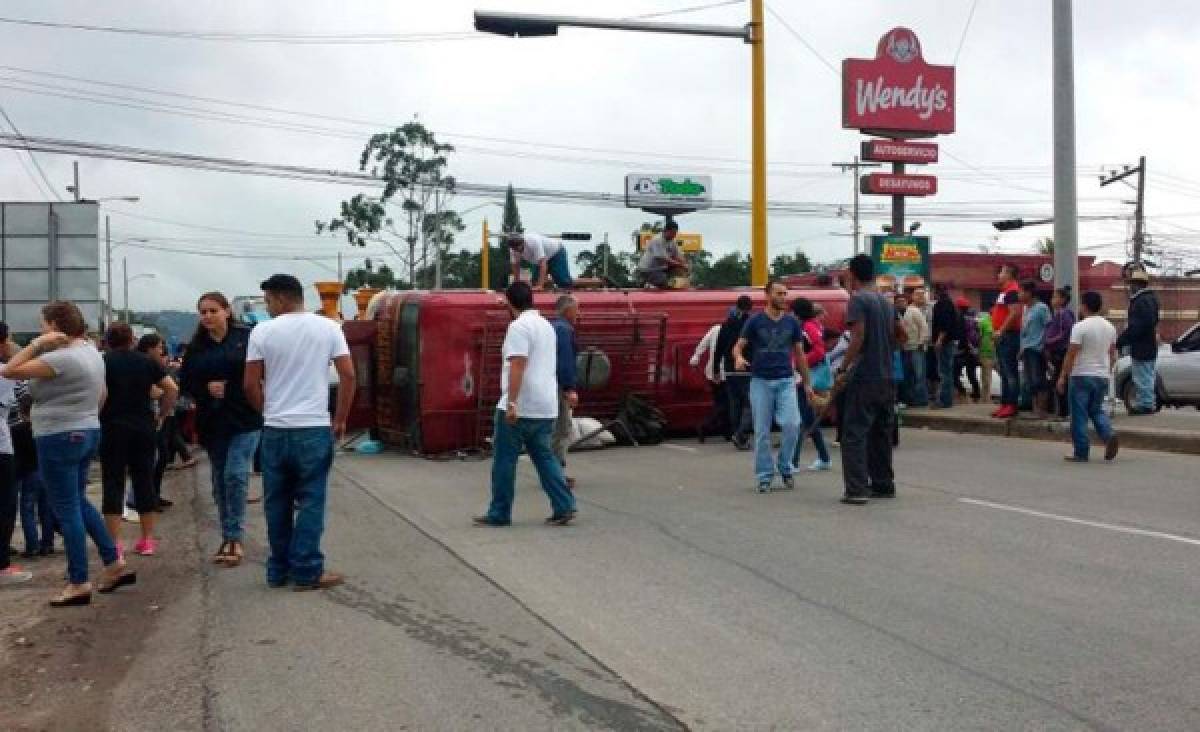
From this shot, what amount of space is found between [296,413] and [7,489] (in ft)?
8.04

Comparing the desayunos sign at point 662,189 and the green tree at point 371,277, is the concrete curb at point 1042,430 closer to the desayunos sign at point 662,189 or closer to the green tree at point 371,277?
the desayunos sign at point 662,189

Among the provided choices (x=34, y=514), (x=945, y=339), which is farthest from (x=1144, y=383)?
(x=34, y=514)

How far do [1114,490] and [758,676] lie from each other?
662cm

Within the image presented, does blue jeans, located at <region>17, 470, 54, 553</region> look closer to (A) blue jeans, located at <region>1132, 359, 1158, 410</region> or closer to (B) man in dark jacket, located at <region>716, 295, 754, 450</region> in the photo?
(B) man in dark jacket, located at <region>716, 295, 754, 450</region>

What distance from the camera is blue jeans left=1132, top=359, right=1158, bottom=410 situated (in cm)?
1661

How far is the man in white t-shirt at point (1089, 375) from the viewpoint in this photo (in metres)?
12.6

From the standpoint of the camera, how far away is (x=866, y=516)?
9.62m

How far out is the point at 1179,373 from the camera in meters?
20.4

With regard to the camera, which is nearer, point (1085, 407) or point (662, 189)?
point (1085, 407)

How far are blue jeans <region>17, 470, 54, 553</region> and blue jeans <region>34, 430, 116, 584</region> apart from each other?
2.05 metres

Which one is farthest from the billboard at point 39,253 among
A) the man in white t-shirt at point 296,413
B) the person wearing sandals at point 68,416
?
the man in white t-shirt at point 296,413

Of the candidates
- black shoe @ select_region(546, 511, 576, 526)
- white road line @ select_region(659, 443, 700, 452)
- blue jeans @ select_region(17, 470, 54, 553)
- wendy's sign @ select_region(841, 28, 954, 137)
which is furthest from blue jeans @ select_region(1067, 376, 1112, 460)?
wendy's sign @ select_region(841, 28, 954, 137)

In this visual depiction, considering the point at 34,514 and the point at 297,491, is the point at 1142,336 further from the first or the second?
the point at 34,514

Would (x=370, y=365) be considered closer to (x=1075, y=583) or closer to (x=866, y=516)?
(x=866, y=516)
